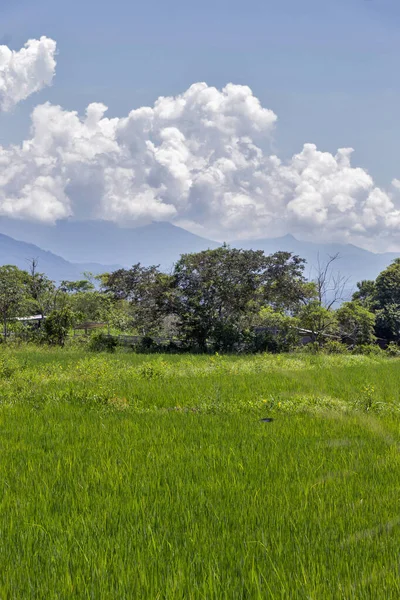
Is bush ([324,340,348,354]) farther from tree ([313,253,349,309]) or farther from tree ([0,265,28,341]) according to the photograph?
tree ([0,265,28,341])

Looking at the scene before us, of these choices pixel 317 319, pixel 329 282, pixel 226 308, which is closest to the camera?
pixel 317 319

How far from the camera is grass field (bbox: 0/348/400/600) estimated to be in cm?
206

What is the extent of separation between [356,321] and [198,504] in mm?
23525

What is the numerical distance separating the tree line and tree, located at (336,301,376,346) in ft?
0.19

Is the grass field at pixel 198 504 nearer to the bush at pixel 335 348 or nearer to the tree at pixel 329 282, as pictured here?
the bush at pixel 335 348

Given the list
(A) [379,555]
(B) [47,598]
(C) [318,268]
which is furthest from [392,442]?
(C) [318,268]

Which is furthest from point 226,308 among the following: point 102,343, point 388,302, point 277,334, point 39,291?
point 388,302

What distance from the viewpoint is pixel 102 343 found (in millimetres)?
21750

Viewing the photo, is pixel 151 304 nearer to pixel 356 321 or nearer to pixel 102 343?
pixel 102 343

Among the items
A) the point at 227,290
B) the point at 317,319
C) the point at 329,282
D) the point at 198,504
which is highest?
the point at 329,282

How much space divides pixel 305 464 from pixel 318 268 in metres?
24.1

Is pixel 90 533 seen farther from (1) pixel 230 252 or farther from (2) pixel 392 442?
(1) pixel 230 252

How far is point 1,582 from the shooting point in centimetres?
207

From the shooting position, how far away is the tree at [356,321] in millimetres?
24006
